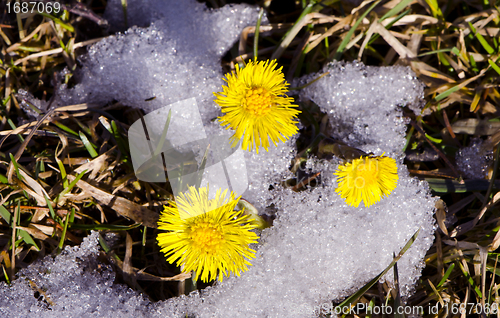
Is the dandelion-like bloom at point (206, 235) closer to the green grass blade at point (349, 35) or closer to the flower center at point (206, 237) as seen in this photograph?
the flower center at point (206, 237)

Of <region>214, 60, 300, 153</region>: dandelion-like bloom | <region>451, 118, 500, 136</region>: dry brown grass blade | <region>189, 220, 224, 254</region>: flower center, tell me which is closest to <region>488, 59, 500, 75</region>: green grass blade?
<region>451, 118, 500, 136</region>: dry brown grass blade

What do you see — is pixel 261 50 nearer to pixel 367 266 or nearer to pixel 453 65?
pixel 453 65

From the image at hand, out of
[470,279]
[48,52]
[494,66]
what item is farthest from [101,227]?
[494,66]

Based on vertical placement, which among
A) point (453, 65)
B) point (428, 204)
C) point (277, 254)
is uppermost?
point (453, 65)

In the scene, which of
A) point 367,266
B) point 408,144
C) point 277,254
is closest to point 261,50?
point 408,144

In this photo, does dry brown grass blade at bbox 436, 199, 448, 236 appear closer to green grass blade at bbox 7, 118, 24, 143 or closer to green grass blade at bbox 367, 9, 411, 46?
green grass blade at bbox 367, 9, 411, 46

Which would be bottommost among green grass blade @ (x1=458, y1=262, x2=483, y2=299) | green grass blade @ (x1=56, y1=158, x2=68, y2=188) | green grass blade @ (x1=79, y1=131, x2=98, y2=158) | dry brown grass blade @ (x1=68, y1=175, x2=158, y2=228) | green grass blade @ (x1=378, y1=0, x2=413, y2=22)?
green grass blade @ (x1=458, y1=262, x2=483, y2=299)
